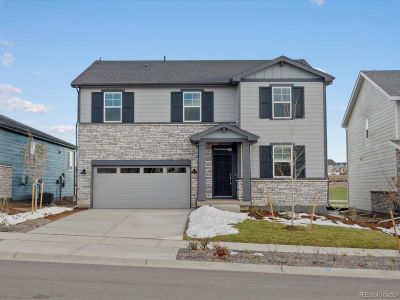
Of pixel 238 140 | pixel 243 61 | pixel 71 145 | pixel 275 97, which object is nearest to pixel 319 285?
pixel 238 140

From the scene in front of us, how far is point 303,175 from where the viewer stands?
2173 centimetres

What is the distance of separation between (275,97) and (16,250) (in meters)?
14.3

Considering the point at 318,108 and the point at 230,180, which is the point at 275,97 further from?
the point at 230,180

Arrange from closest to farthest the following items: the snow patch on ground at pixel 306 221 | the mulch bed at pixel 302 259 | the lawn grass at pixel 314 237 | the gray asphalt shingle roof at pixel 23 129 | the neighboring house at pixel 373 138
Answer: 1. the mulch bed at pixel 302 259
2. the lawn grass at pixel 314 237
3. the snow patch on ground at pixel 306 221
4. the neighboring house at pixel 373 138
5. the gray asphalt shingle roof at pixel 23 129

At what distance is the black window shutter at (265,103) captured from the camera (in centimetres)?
2188

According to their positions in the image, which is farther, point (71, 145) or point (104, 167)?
point (71, 145)

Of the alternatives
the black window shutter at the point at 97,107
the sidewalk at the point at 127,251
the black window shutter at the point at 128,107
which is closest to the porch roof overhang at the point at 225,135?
the black window shutter at the point at 128,107

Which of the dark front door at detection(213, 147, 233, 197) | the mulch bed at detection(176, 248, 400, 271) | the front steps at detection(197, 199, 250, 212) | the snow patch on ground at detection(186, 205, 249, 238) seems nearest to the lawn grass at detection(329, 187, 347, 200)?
the dark front door at detection(213, 147, 233, 197)

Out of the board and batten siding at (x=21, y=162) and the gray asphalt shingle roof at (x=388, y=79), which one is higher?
the gray asphalt shingle roof at (x=388, y=79)

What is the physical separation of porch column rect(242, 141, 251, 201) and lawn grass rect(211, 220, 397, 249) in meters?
5.23

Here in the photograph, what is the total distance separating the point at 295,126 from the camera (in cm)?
2188

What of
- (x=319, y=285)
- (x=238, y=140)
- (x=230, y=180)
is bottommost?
(x=319, y=285)

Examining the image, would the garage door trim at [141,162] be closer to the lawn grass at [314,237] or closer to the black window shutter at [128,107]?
the black window shutter at [128,107]

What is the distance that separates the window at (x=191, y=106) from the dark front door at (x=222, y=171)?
1890 millimetres
